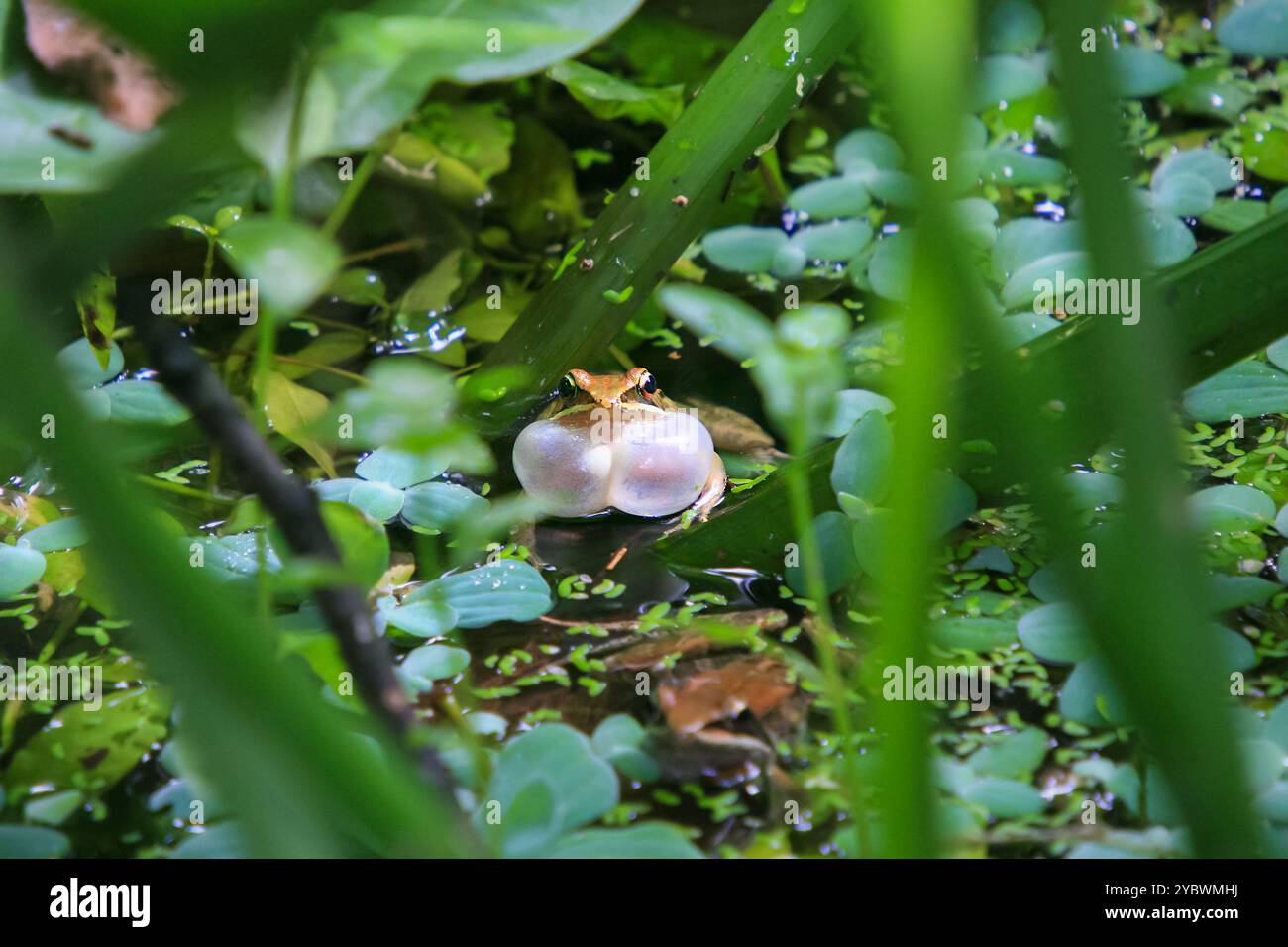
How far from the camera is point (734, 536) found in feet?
4.53

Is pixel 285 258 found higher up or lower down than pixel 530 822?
higher up

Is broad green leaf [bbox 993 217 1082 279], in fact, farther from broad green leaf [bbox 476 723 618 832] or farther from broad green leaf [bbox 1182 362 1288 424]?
broad green leaf [bbox 476 723 618 832]

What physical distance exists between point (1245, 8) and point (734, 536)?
5.74ft

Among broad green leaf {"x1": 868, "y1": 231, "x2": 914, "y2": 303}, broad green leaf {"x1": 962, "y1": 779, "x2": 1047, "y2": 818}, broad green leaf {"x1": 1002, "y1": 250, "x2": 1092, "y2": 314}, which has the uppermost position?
broad green leaf {"x1": 868, "y1": 231, "x2": 914, "y2": 303}

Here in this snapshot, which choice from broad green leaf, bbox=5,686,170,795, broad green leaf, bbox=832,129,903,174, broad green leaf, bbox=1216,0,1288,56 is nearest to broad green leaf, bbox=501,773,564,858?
broad green leaf, bbox=5,686,170,795

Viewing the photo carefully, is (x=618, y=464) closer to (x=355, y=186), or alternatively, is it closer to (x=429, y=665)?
(x=429, y=665)

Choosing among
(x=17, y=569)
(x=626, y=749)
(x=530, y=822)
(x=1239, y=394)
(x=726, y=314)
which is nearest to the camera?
(x=726, y=314)

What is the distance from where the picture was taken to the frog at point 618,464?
1.46 meters

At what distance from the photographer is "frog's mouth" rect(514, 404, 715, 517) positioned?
146 centimetres

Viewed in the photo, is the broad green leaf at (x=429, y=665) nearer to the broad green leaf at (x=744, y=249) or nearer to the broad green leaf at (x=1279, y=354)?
the broad green leaf at (x=744, y=249)

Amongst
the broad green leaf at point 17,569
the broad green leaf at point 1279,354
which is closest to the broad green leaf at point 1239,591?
the broad green leaf at point 1279,354

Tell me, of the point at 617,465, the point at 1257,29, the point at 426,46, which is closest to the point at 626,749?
the point at 617,465

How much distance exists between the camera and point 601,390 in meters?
1.58
